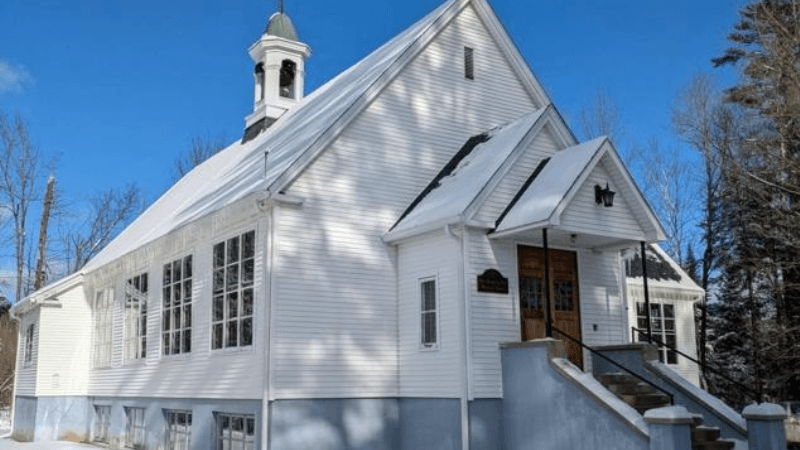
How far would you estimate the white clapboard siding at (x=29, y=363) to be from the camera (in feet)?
69.2

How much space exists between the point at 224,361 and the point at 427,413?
3646 mm

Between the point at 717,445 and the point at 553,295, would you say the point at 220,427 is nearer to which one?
the point at 553,295

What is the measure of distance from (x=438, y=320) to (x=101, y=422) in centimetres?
1153

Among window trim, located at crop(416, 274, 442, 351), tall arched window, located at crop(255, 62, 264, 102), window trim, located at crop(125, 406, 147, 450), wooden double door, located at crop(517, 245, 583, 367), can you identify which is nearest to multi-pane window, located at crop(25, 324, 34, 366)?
window trim, located at crop(125, 406, 147, 450)

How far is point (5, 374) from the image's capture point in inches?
1451

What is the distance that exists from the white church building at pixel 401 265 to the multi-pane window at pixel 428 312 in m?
0.03

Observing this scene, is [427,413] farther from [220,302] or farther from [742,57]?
[742,57]

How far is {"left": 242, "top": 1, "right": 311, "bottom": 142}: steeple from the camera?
21.1m

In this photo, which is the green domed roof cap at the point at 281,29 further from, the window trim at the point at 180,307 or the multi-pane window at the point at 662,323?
the multi-pane window at the point at 662,323

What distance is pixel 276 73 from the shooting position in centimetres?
2131

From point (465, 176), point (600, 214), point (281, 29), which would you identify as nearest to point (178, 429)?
point (465, 176)

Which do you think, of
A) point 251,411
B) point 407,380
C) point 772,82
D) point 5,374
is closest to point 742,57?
point 772,82

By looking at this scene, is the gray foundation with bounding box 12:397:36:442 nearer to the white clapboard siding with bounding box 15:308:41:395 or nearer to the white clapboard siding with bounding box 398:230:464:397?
the white clapboard siding with bounding box 15:308:41:395

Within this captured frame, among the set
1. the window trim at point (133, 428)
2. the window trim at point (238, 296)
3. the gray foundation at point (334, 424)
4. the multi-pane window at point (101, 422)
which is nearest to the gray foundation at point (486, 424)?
the gray foundation at point (334, 424)
